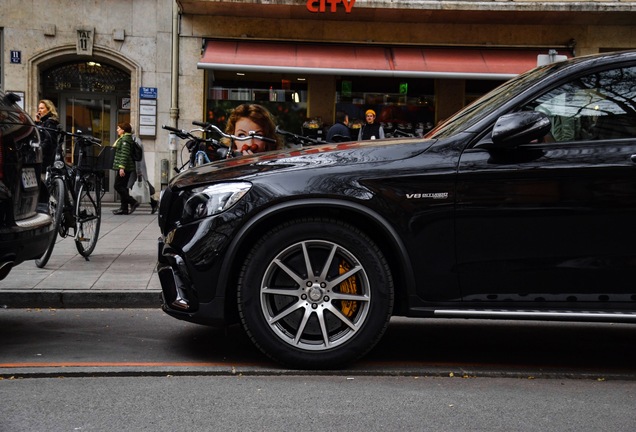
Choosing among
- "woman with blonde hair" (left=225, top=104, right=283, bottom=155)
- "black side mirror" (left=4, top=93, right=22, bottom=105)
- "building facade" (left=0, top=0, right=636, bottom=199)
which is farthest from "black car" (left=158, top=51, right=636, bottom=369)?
"building facade" (left=0, top=0, right=636, bottom=199)

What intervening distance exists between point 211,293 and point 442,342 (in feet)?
5.90

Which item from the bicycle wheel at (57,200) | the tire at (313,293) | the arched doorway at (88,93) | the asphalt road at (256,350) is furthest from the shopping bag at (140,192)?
the tire at (313,293)

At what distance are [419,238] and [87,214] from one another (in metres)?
5.47

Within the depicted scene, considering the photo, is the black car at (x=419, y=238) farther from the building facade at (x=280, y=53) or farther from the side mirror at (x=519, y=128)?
the building facade at (x=280, y=53)

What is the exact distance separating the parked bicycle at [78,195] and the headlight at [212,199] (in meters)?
3.86

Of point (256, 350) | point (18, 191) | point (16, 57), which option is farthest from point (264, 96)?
point (256, 350)

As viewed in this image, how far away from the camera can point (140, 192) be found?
1748 cm

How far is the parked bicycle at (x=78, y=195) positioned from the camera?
28.0ft

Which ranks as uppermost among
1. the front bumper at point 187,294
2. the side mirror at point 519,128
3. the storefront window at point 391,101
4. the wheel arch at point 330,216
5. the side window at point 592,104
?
the storefront window at point 391,101

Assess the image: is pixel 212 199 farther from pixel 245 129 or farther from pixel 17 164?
pixel 245 129

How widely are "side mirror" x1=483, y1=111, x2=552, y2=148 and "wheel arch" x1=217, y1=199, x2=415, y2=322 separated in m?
0.78

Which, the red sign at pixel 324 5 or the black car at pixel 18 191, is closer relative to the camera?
the black car at pixel 18 191

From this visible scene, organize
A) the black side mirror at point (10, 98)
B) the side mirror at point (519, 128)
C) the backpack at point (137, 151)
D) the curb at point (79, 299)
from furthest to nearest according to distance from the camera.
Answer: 1. the backpack at point (137, 151)
2. the curb at point (79, 299)
3. the black side mirror at point (10, 98)
4. the side mirror at point (519, 128)

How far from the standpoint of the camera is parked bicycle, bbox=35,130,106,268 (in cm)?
855
